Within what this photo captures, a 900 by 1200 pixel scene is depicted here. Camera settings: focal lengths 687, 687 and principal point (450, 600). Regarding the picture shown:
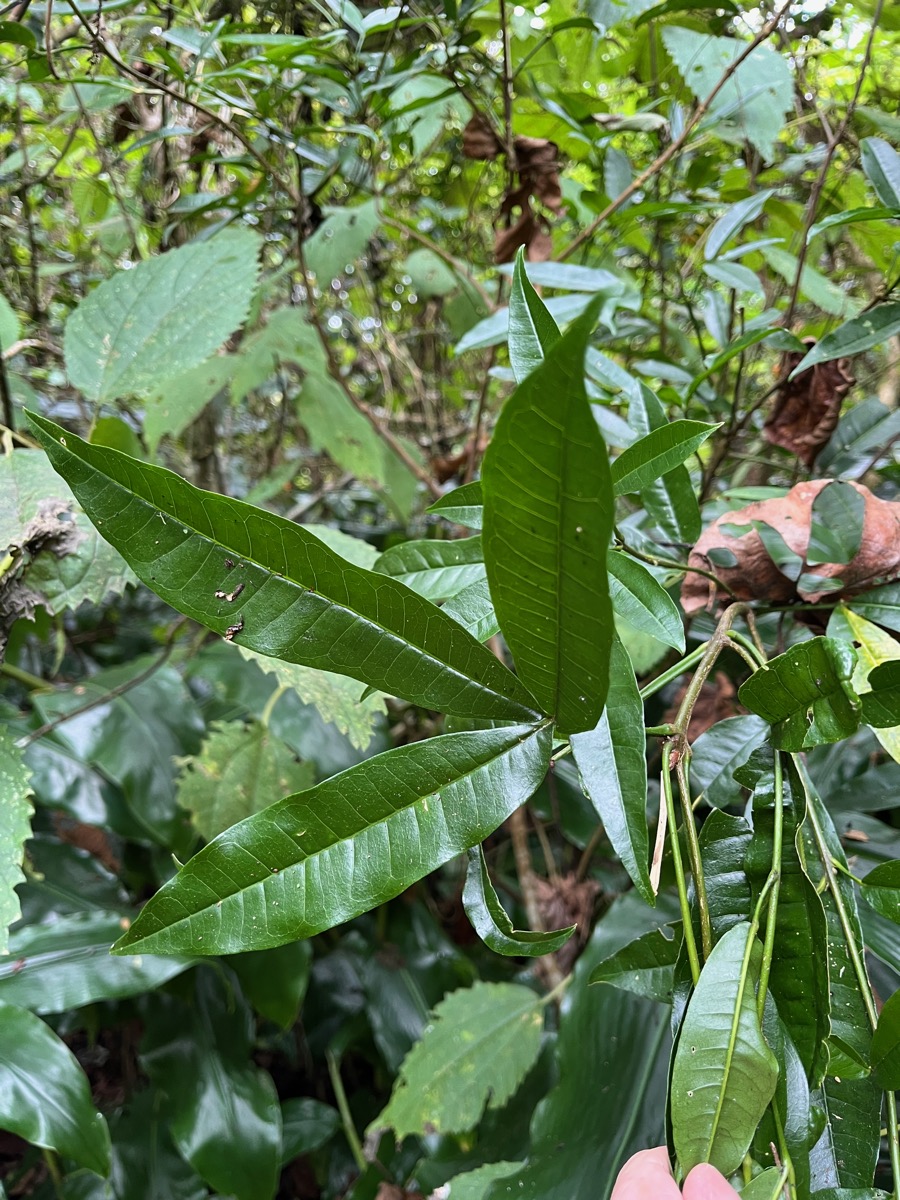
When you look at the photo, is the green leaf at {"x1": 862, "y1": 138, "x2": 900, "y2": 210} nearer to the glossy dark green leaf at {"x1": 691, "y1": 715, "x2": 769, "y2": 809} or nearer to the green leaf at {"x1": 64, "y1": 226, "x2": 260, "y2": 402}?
the glossy dark green leaf at {"x1": 691, "y1": 715, "x2": 769, "y2": 809}

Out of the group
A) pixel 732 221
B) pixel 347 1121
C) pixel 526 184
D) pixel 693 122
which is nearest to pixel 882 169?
pixel 732 221

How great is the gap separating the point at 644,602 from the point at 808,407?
17.8 inches

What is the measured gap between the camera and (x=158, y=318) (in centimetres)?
76

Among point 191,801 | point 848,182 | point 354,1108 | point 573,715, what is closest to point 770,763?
point 573,715

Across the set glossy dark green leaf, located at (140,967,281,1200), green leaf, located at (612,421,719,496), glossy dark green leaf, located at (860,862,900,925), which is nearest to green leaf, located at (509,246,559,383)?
green leaf, located at (612,421,719,496)

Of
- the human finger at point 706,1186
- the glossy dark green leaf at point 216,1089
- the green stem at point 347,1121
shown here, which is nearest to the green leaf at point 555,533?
the human finger at point 706,1186

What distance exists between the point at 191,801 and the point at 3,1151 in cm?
79

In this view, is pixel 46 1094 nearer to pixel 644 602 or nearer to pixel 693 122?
pixel 644 602

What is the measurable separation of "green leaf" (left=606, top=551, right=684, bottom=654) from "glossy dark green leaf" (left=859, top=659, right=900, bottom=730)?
8 cm

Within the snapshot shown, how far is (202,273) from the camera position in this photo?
784 mm

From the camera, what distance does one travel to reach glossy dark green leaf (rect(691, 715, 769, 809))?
1.28 ft

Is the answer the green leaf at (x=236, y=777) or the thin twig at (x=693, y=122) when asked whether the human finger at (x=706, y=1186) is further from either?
the thin twig at (x=693, y=122)

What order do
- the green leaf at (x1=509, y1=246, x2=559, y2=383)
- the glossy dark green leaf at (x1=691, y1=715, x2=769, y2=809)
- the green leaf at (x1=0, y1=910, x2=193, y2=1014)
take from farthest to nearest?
the green leaf at (x1=0, y1=910, x2=193, y2=1014), the glossy dark green leaf at (x1=691, y1=715, x2=769, y2=809), the green leaf at (x1=509, y1=246, x2=559, y2=383)

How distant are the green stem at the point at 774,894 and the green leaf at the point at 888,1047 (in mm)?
47
